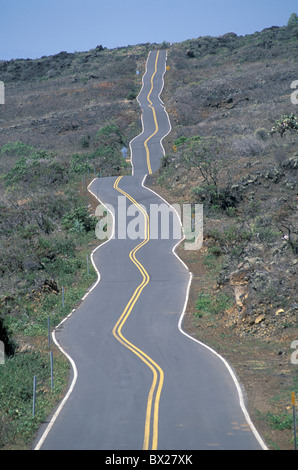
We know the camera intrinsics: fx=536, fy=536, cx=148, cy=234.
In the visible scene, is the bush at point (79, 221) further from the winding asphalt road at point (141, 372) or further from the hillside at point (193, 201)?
the winding asphalt road at point (141, 372)

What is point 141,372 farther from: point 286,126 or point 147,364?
point 286,126

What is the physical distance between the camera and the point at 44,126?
84500mm

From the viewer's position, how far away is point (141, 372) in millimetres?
19812

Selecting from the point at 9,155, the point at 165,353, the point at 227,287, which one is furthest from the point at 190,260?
the point at 9,155

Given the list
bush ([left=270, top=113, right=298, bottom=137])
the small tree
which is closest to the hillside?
bush ([left=270, top=113, right=298, bottom=137])

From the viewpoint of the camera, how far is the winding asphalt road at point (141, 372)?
1464 cm

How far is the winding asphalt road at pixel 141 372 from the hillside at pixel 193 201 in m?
0.83

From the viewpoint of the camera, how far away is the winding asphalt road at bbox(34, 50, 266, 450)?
48.0 feet

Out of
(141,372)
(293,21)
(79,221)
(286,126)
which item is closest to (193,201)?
(79,221)

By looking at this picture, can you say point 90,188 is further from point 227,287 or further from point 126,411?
point 126,411

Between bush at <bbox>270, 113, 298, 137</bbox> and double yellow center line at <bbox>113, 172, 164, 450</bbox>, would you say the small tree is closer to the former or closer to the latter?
bush at <bbox>270, 113, 298, 137</bbox>

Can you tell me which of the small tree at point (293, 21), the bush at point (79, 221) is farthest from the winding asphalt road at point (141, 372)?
the small tree at point (293, 21)

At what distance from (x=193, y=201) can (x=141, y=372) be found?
26.6 metres
